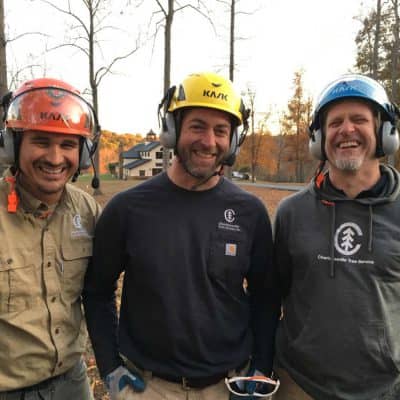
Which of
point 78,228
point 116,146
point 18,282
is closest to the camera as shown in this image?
point 18,282

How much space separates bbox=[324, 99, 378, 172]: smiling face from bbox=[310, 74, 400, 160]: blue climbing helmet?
0.17ft

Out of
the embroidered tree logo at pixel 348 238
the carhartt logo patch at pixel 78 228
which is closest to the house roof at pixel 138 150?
the carhartt logo patch at pixel 78 228

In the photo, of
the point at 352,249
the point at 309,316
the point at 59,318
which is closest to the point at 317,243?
the point at 352,249

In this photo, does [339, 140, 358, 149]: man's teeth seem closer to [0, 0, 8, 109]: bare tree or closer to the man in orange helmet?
the man in orange helmet

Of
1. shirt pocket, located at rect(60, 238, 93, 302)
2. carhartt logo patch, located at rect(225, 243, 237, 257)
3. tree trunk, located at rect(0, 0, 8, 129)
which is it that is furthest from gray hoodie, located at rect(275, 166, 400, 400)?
tree trunk, located at rect(0, 0, 8, 129)

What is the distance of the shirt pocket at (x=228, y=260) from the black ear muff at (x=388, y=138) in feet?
3.55

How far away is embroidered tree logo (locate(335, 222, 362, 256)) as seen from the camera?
225cm

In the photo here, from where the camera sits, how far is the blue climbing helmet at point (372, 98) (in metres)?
2.35

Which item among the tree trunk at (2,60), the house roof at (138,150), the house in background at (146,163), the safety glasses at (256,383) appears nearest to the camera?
the safety glasses at (256,383)

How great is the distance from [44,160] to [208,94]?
1.05 m

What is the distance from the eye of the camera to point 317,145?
261 centimetres

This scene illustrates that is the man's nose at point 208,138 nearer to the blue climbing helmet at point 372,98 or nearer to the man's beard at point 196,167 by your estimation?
the man's beard at point 196,167

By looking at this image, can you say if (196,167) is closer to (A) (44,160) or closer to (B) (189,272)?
(B) (189,272)

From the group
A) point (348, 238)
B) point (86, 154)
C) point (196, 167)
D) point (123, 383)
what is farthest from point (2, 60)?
point (348, 238)
